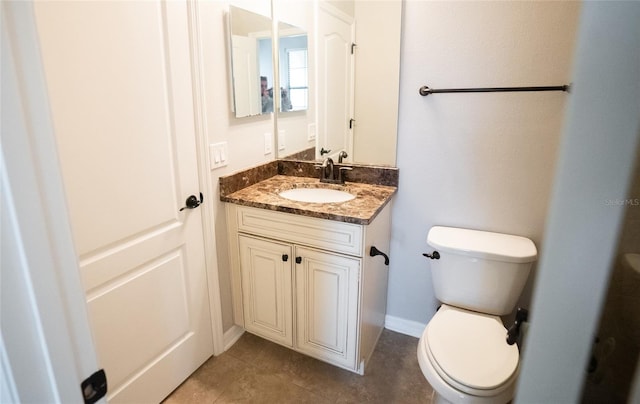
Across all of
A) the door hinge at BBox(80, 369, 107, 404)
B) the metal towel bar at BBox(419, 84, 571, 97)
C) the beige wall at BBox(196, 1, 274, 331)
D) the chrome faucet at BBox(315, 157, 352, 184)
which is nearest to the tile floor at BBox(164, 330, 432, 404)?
the beige wall at BBox(196, 1, 274, 331)

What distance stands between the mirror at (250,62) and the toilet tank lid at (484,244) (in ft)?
3.83

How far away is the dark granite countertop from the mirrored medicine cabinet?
17 cm

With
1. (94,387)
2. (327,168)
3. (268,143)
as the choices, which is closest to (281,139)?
(268,143)

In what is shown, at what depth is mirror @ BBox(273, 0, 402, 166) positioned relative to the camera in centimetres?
186

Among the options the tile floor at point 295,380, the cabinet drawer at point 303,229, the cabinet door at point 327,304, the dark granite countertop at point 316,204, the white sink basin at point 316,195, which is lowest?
the tile floor at point 295,380

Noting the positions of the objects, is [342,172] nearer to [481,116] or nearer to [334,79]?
[334,79]

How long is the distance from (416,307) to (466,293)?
478 millimetres

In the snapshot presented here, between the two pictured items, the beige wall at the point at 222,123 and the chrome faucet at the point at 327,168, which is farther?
the chrome faucet at the point at 327,168

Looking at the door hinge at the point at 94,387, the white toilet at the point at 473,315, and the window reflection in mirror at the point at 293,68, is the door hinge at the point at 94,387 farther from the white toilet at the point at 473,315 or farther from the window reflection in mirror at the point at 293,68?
the window reflection in mirror at the point at 293,68

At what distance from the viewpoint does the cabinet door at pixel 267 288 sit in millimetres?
1810

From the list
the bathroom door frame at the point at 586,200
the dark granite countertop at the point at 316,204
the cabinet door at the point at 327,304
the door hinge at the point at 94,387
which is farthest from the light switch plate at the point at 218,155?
the bathroom door frame at the point at 586,200

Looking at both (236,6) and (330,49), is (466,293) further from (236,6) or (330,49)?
(236,6)

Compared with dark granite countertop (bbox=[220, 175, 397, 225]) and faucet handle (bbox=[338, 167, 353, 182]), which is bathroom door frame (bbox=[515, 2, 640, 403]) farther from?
faucet handle (bbox=[338, 167, 353, 182])

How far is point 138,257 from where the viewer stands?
4.79 ft
